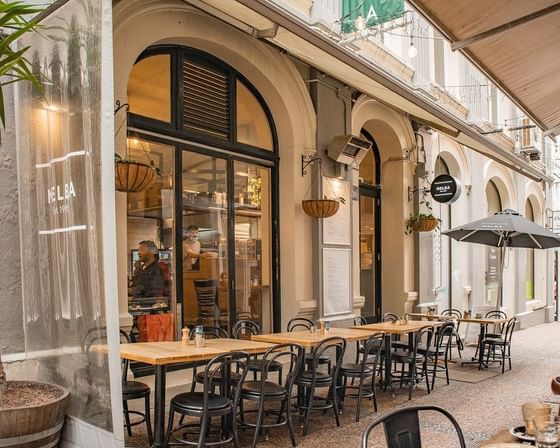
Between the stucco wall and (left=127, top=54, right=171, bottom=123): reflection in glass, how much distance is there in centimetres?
211

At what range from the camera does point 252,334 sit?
22.5 ft

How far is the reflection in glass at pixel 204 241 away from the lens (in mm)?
6539

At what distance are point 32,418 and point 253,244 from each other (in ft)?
15.5

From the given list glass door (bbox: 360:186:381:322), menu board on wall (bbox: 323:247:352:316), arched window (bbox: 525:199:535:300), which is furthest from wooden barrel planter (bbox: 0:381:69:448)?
arched window (bbox: 525:199:535:300)

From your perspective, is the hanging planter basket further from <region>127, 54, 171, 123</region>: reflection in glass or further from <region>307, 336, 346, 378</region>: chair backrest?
<region>307, 336, 346, 378</region>: chair backrest

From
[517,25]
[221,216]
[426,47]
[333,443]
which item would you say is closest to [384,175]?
[426,47]

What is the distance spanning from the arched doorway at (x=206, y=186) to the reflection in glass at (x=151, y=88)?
0.04ft

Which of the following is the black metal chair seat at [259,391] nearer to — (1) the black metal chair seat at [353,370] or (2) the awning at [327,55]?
(1) the black metal chair seat at [353,370]

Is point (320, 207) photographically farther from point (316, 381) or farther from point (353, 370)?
point (316, 381)

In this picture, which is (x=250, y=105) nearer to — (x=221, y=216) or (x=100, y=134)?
(x=221, y=216)

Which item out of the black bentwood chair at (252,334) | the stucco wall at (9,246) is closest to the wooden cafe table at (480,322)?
the black bentwood chair at (252,334)

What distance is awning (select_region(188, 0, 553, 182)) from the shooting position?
506 cm

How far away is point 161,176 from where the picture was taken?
6.29 metres

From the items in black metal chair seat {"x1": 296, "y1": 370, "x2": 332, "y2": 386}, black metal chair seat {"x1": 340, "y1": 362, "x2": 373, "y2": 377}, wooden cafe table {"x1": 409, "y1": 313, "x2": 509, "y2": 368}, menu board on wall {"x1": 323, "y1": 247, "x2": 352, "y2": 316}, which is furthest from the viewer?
wooden cafe table {"x1": 409, "y1": 313, "x2": 509, "y2": 368}
